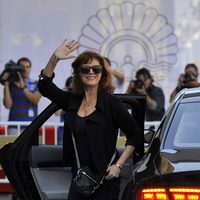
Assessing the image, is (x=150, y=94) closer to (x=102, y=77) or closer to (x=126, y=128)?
(x=102, y=77)

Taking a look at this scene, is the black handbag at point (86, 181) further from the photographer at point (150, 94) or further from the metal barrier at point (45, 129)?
the photographer at point (150, 94)

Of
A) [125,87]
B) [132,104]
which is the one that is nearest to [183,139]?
[132,104]

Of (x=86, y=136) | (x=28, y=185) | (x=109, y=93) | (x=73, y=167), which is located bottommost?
(x=28, y=185)

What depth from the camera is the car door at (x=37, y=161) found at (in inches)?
174

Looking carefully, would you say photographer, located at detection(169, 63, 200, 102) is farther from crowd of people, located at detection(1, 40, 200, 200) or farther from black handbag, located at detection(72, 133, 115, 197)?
black handbag, located at detection(72, 133, 115, 197)

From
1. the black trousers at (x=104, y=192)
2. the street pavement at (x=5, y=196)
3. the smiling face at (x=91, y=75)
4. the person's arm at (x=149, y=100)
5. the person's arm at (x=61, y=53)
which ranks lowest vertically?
the street pavement at (x=5, y=196)

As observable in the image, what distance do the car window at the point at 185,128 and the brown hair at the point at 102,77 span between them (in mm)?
528

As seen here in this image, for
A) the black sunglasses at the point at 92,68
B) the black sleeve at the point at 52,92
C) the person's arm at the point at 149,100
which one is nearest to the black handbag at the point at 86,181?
the black sleeve at the point at 52,92

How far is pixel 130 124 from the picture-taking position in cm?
389

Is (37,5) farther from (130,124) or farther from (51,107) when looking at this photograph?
(130,124)

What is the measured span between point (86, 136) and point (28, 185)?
3.05 ft

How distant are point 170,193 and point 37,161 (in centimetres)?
186

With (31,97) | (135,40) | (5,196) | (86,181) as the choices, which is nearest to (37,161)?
(86,181)

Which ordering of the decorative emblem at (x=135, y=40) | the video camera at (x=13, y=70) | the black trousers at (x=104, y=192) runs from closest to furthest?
the black trousers at (x=104, y=192), the video camera at (x=13, y=70), the decorative emblem at (x=135, y=40)
